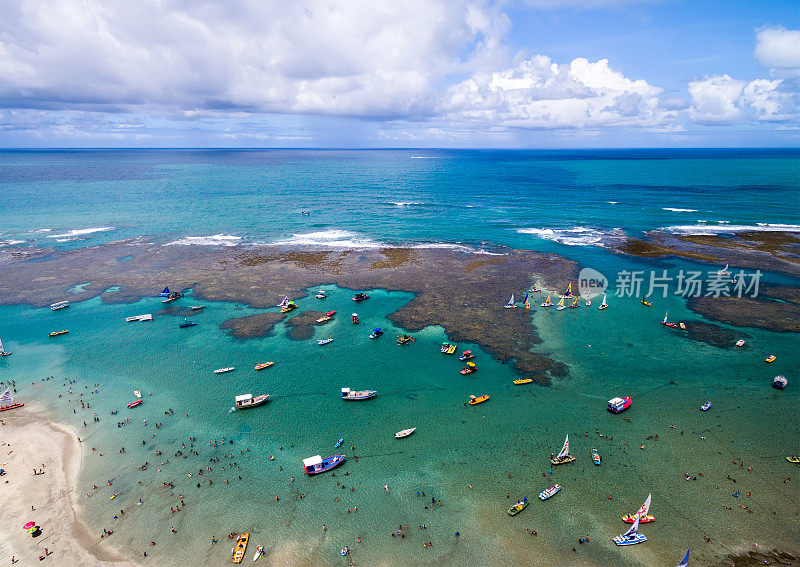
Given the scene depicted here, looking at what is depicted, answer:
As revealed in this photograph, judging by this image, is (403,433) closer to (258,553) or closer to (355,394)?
(355,394)

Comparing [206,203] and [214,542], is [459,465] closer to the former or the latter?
[214,542]

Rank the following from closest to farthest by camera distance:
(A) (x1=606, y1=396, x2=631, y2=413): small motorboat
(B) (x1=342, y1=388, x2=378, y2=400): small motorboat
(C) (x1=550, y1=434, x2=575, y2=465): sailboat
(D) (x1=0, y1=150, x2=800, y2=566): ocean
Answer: (D) (x1=0, y1=150, x2=800, y2=566): ocean, (C) (x1=550, y1=434, x2=575, y2=465): sailboat, (A) (x1=606, y1=396, x2=631, y2=413): small motorboat, (B) (x1=342, y1=388, x2=378, y2=400): small motorboat

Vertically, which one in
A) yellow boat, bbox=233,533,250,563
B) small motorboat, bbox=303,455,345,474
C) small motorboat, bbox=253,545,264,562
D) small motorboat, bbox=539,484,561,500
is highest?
small motorboat, bbox=303,455,345,474

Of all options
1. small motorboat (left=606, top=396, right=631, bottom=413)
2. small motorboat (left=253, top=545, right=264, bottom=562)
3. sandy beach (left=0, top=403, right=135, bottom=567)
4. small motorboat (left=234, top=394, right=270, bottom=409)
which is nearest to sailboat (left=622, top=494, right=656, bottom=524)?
small motorboat (left=606, top=396, right=631, bottom=413)

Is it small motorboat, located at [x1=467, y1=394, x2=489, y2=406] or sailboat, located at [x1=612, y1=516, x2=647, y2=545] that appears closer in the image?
sailboat, located at [x1=612, y1=516, x2=647, y2=545]

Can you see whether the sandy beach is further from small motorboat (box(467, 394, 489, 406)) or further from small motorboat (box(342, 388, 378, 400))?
small motorboat (box(467, 394, 489, 406))

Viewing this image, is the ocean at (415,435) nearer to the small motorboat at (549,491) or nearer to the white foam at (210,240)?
the small motorboat at (549,491)

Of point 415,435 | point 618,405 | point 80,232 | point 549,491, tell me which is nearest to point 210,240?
point 80,232
